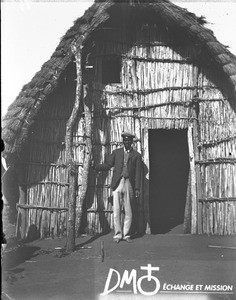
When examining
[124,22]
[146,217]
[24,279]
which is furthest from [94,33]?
[24,279]

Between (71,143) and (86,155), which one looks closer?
(71,143)

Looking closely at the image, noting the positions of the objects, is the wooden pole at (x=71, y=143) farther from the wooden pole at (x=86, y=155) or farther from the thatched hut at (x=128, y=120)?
the wooden pole at (x=86, y=155)

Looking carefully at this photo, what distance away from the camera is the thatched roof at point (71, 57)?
6.90 metres

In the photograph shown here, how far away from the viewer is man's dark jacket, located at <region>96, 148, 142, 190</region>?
714cm

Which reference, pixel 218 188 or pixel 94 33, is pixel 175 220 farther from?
pixel 94 33

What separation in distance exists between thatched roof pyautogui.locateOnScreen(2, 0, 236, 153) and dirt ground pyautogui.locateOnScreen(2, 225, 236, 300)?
89.7 inches

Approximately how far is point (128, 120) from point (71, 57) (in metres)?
1.80

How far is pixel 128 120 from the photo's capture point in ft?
25.5

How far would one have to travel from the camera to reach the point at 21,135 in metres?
6.96

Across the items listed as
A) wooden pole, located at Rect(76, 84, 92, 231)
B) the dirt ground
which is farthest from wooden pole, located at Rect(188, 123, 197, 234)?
wooden pole, located at Rect(76, 84, 92, 231)

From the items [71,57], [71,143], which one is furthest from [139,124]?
[71,57]

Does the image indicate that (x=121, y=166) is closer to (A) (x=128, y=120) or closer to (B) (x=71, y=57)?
(A) (x=128, y=120)

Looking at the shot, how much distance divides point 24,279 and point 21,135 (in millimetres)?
2771

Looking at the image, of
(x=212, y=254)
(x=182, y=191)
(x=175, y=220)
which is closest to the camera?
(x=212, y=254)
